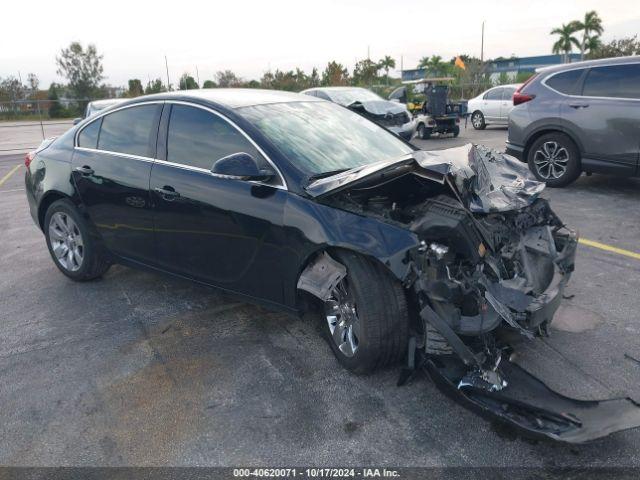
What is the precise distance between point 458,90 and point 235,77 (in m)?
19.9

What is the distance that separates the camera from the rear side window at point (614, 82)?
6.97 metres

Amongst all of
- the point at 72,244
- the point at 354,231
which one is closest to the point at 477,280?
the point at 354,231

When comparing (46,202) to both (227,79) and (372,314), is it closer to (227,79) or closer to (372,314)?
(372,314)

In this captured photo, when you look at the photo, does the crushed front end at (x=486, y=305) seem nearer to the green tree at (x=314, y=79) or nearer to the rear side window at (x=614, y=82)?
the rear side window at (x=614, y=82)

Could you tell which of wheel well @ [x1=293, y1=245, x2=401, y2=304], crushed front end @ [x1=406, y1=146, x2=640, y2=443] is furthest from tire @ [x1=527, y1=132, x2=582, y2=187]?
wheel well @ [x1=293, y1=245, x2=401, y2=304]

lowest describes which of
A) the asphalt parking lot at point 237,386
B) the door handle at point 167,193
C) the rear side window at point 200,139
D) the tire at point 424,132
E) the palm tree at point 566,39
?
the asphalt parking lot at point 237,386

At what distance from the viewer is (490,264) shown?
290 centimetres

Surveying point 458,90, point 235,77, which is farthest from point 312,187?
point 235,77

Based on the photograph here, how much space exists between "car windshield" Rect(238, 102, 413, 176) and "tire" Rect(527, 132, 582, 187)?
13.9 feet

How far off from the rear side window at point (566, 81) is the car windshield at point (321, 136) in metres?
4.45

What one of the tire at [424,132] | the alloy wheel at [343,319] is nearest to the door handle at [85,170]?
the alloy wheel at [343,319]

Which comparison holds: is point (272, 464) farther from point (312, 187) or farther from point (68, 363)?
point (68, 363)

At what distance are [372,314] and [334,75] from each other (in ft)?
135

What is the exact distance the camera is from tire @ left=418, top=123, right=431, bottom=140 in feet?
52.3
